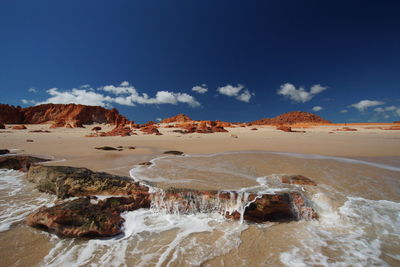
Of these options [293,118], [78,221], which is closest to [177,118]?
[293,118]

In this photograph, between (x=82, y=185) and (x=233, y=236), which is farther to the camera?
(x=82, y=185)

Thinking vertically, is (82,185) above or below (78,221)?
above

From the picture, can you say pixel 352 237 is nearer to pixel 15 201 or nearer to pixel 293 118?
pixel 15 201

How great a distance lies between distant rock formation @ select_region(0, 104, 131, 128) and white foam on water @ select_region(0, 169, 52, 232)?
37.5 metres

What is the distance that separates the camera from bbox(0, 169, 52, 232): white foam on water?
2.68 metres

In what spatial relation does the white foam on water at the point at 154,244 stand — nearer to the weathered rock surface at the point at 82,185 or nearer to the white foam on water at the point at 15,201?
the weathered rock surface at the point at 82,185

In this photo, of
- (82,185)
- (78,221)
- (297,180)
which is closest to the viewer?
(78,221)

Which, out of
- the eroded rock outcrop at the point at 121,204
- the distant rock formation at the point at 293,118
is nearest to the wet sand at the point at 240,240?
the eroded rock outcrop at the point at 121,204

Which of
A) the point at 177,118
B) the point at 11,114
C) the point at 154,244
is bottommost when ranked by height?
the point at 154,244

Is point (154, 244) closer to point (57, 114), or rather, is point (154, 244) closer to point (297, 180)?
point (297, 180)

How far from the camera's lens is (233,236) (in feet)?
7.97

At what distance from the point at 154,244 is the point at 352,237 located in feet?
9.16

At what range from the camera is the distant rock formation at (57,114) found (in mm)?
39688

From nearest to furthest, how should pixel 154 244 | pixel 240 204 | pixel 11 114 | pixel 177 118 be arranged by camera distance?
pixel 154 244 → pixel 240 204 → pixel 11 114 → pixel 177 118
